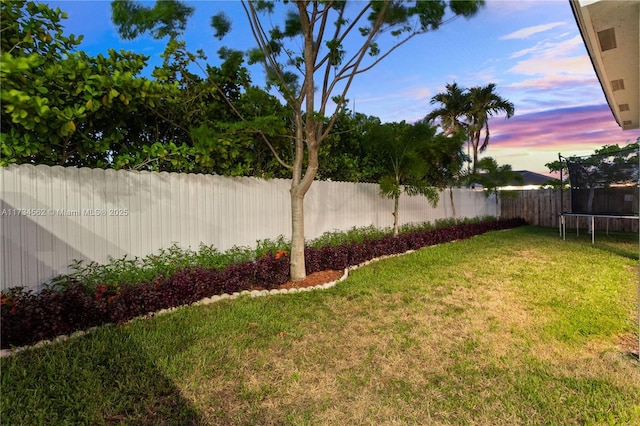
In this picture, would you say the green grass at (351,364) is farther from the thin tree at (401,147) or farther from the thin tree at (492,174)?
the thin tree at (492,174)

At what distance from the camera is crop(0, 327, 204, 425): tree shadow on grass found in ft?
6.56

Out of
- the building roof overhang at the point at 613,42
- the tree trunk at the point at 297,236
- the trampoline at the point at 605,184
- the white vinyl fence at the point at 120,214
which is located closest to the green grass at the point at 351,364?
the tree trunk at the point at 297,236

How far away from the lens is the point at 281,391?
2324 millimetres

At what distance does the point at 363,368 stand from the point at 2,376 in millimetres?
2704

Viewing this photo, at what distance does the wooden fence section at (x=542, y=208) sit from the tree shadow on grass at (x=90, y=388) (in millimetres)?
14205

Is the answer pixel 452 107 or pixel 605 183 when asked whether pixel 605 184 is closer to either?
pixel 605 183

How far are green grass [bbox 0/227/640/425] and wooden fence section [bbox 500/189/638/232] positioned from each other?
1077 centimetres

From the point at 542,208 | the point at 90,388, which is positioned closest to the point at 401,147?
the point at 90,388

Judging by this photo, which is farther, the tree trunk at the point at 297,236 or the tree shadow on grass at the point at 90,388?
the tree trunk at the point at 297,236

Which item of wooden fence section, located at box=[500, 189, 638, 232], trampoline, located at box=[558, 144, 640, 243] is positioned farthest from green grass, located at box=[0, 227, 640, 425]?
wooden fence section, located at box=[500, 189, 638, 232]

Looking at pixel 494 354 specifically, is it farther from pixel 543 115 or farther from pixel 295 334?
pixel 543 115

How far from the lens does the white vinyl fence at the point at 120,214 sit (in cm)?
352

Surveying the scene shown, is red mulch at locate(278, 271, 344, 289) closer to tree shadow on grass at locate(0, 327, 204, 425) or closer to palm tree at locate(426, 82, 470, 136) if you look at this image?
tree shadow on grass at locate(0, 327, 204, 425)

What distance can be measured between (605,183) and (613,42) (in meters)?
6.83
